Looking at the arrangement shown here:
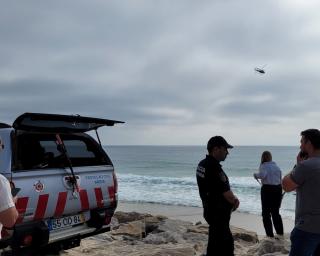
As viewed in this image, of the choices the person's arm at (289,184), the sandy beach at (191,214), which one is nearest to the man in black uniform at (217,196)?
the person's arm at (289,184)

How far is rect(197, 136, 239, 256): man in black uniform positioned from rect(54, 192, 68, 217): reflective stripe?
1.52 metres

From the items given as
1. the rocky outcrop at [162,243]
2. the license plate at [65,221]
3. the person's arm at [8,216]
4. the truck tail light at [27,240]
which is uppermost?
the person's arm at [8,216]

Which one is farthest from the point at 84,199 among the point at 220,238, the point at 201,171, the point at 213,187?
the point at 220,238

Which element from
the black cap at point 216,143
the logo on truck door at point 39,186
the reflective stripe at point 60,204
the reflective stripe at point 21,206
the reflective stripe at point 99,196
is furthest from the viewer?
the reflective stripe at point 99,196

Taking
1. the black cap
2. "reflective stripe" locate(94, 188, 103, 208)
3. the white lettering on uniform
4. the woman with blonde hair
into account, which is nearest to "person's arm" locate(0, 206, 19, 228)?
"reflective stripe" locate(94, 188, 103, 208)

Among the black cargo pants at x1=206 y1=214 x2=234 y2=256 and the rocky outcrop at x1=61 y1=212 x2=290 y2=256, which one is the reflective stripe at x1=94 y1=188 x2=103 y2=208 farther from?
the rocky outcrop at x1=61 y1=212 x2=290 y2=256

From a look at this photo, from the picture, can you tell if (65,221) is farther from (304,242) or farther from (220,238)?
(304,242)

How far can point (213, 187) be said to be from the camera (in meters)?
5.37

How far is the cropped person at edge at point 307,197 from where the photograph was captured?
424 cm

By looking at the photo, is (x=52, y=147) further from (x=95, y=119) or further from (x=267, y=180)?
(x=267, y=180)

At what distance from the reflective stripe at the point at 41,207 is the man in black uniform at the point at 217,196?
1.71 metres

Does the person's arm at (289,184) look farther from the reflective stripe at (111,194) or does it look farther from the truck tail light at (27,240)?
the truck tail light at (27,240)

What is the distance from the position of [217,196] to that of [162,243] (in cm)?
360

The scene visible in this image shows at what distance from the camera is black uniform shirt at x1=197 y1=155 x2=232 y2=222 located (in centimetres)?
536
